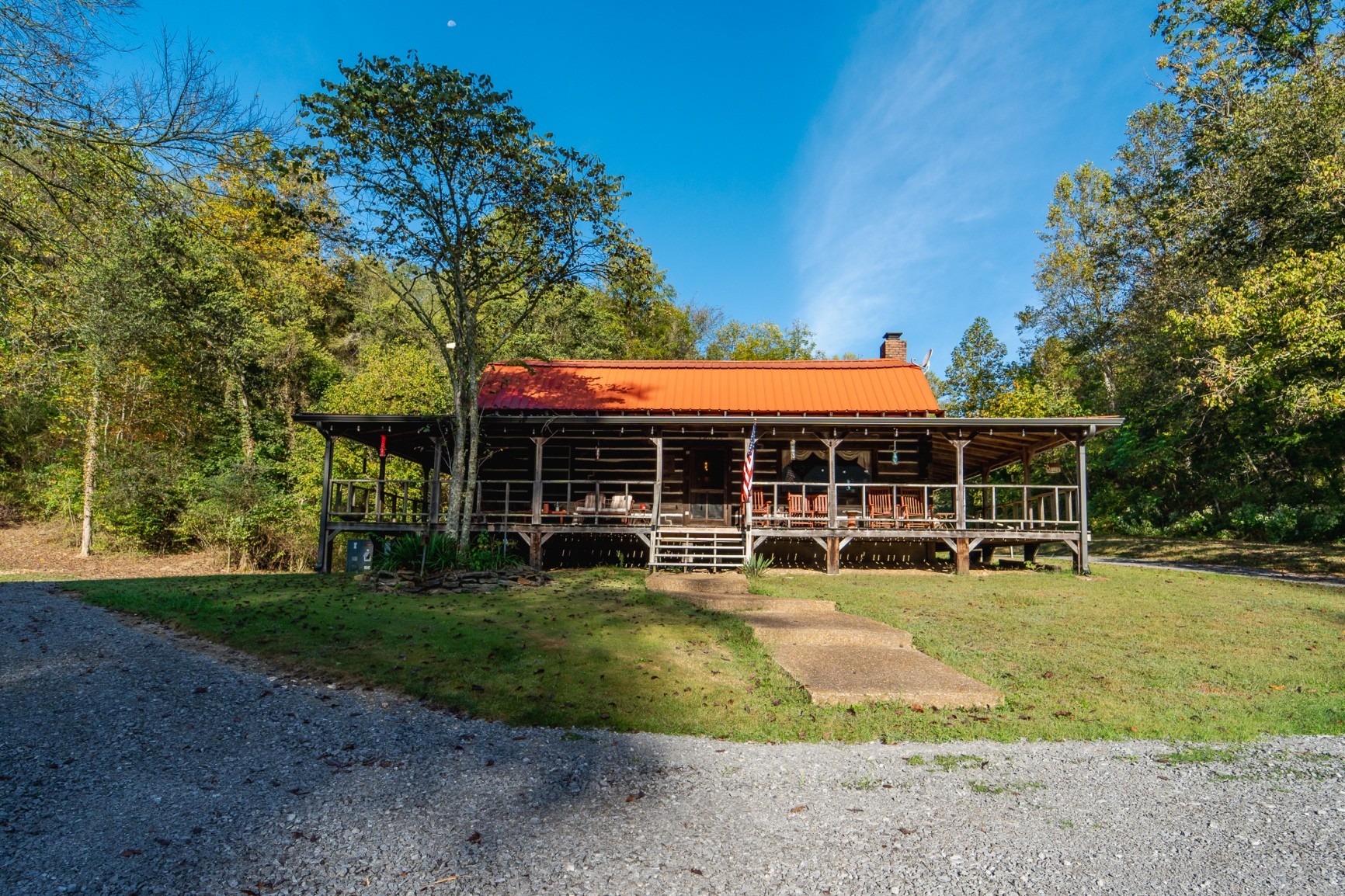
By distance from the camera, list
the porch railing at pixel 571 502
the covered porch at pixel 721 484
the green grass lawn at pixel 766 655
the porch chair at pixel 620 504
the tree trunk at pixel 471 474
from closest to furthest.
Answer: the green grass lawn at pixel 766 655 → the tree trunk at pixel 471 474 → the covered porch at pixel 721 484 → the porch railing at pixel 571 502 → the porch chair at pixel 620 504

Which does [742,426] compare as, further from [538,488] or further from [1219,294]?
[1219,294]

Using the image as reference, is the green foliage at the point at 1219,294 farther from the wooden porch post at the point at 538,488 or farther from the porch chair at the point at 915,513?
the wooden porch post at the point at 538,488

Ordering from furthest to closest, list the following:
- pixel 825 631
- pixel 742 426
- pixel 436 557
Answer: pixel 742 426 → pixel 436 557 → pixel 825 631

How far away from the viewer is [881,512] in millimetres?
17516

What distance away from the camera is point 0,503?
1146 inches

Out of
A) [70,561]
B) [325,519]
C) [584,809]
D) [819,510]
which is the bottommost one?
[70,561]

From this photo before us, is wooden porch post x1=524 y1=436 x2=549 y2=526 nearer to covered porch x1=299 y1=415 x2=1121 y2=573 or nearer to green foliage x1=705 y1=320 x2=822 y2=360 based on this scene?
covered porch x1=299 y1=415 x2=1121 y2=573

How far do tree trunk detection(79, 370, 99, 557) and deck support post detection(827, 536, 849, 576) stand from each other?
2320cm

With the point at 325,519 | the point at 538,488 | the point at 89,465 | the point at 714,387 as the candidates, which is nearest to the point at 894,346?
the point at 714,387

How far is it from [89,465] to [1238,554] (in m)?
36.4

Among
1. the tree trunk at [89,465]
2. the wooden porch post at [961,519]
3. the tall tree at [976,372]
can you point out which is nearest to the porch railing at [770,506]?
the wooden porch post at [961,519]

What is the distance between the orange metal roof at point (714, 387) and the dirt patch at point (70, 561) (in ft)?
33.4

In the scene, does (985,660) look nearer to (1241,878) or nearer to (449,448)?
(1241,878)

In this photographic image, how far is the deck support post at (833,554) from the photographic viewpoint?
16.4m
